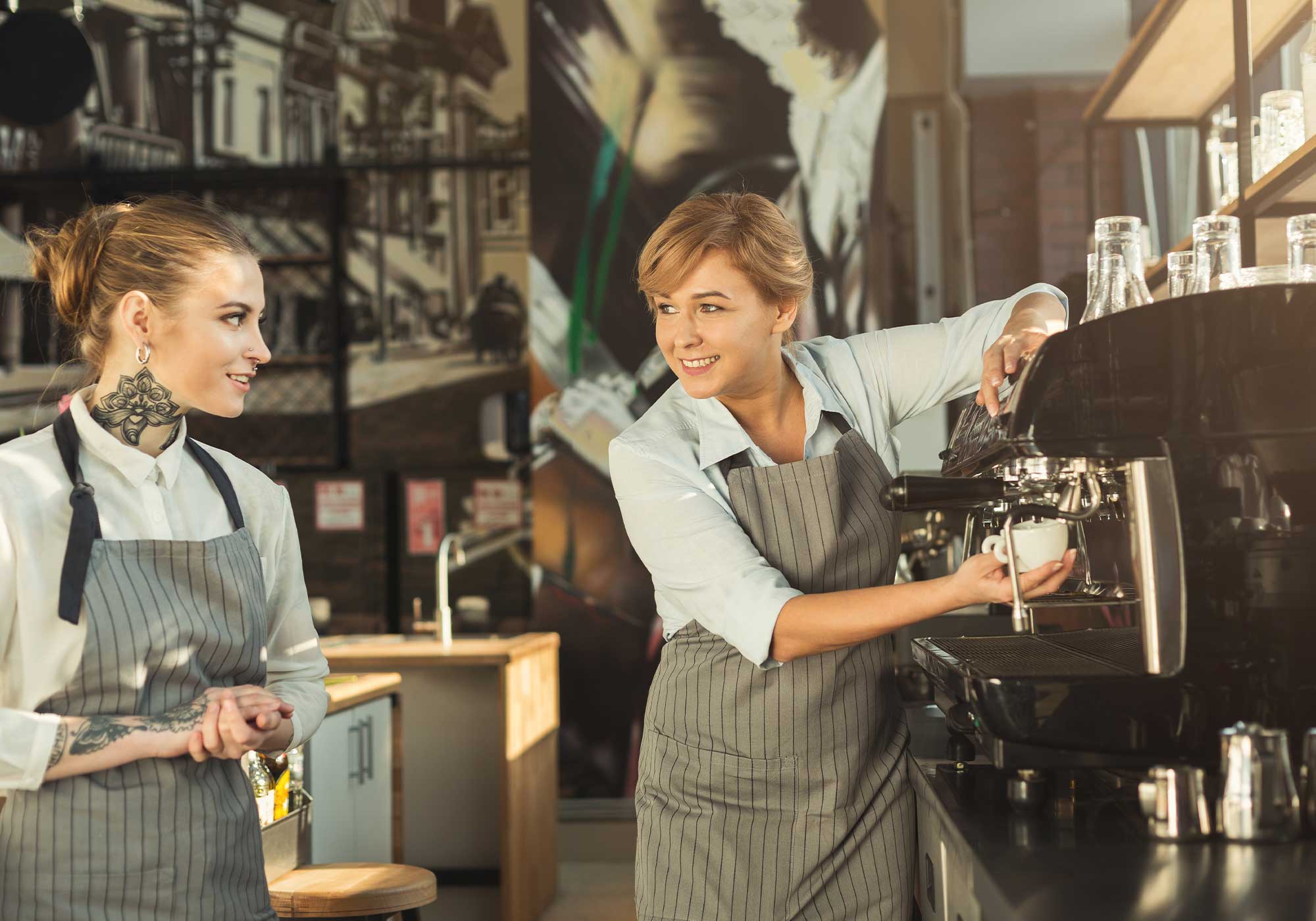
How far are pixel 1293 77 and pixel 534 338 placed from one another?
8.57 feet

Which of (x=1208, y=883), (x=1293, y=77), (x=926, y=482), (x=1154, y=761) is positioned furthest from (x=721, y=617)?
(x=1293, y=77)

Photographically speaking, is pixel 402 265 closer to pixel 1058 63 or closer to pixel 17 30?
pixel 17 30

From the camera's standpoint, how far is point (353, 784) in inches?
118

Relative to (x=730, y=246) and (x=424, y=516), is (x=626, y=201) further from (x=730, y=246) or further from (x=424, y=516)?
(x=730, y=246)

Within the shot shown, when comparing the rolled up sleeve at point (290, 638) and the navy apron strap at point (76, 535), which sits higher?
the navy apron strap at point (76, 535)

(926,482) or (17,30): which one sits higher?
(17,30)

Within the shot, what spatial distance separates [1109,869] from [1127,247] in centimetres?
84

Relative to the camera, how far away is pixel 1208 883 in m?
0.99

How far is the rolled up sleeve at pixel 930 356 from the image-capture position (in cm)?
173

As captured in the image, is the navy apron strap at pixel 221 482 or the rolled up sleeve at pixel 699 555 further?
the navy apron strap at pixel 221 482

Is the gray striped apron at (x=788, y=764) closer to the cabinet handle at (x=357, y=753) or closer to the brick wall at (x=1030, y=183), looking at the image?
the cabinet handle at (x=357, y=753)

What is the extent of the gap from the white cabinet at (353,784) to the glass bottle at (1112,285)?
1.88 m

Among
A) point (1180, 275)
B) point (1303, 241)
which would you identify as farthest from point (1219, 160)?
point (1303, 241)

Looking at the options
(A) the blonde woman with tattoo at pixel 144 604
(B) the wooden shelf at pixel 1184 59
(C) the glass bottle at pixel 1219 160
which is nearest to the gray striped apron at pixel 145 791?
(A) the blonde woman with tattoo at pixel 144 604
